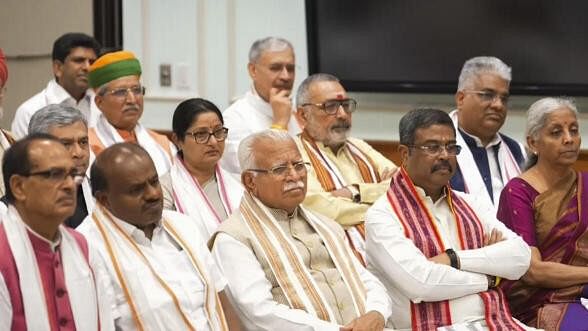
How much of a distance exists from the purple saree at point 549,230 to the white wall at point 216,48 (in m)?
1.85

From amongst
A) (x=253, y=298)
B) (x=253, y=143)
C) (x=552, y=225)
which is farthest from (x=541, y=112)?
(x=253, y=298)

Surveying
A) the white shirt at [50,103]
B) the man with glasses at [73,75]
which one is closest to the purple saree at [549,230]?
the white shirt at [50,103]

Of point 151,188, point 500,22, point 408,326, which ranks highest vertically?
point 500,22

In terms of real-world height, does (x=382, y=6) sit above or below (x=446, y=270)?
above

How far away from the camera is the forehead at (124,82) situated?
5070 mm

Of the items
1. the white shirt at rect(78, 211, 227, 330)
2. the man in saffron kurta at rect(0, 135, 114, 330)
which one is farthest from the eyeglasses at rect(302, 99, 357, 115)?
the man in saffron kurta at rect(0, 135, 114, 330)

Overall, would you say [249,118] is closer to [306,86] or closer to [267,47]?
[267,47]

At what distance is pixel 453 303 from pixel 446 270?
15 centimetres

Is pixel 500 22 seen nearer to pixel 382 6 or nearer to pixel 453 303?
pixel 382 6

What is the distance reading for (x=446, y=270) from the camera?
398 centimetres

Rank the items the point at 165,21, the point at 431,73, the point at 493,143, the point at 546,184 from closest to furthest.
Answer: the point at 546,184 → the point at 493,143 → the point at 431,73 → the point at 165,21

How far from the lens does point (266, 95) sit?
18.4 feet

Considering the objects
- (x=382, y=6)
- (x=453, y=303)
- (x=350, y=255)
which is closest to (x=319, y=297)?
(x=350, y=255)

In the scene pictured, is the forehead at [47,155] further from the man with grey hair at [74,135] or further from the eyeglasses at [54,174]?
the man with grey hair at [74,135]
